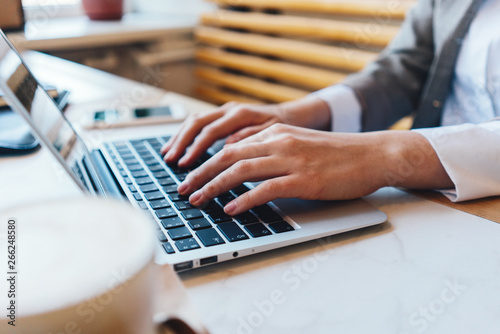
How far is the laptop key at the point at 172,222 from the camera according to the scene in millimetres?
400

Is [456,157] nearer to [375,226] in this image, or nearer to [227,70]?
[375,226]

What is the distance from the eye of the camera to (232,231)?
0.39m

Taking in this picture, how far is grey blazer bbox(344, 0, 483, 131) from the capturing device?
2.52ft

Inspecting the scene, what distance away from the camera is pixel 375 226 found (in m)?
0.43

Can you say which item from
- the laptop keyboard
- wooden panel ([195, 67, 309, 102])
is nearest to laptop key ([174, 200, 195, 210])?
the laptop keyboard

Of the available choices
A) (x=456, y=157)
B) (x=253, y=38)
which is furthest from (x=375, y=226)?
(x=253, y=38)

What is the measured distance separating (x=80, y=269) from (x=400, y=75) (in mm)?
807

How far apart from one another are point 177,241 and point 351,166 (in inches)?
8.4

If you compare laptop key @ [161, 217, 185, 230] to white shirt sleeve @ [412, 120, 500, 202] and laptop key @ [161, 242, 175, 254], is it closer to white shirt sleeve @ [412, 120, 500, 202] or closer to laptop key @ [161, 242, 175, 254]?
laptop key @ [161, 242, 175, 254]

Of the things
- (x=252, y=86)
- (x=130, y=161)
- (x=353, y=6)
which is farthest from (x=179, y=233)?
(x=252, y=86)

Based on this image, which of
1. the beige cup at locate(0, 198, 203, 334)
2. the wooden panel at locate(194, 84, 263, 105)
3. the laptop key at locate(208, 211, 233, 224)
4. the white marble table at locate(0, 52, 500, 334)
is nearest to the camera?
the beige cup at locate(0, 198, 203, 334)

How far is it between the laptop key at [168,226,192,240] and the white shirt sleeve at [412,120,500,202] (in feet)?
1.02

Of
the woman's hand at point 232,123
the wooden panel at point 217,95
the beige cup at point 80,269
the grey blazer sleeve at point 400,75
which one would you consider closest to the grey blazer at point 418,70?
the grey blazer sleeve at point 400,75

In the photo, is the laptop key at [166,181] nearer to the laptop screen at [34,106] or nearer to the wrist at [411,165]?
the laptop screen at [34,106]
